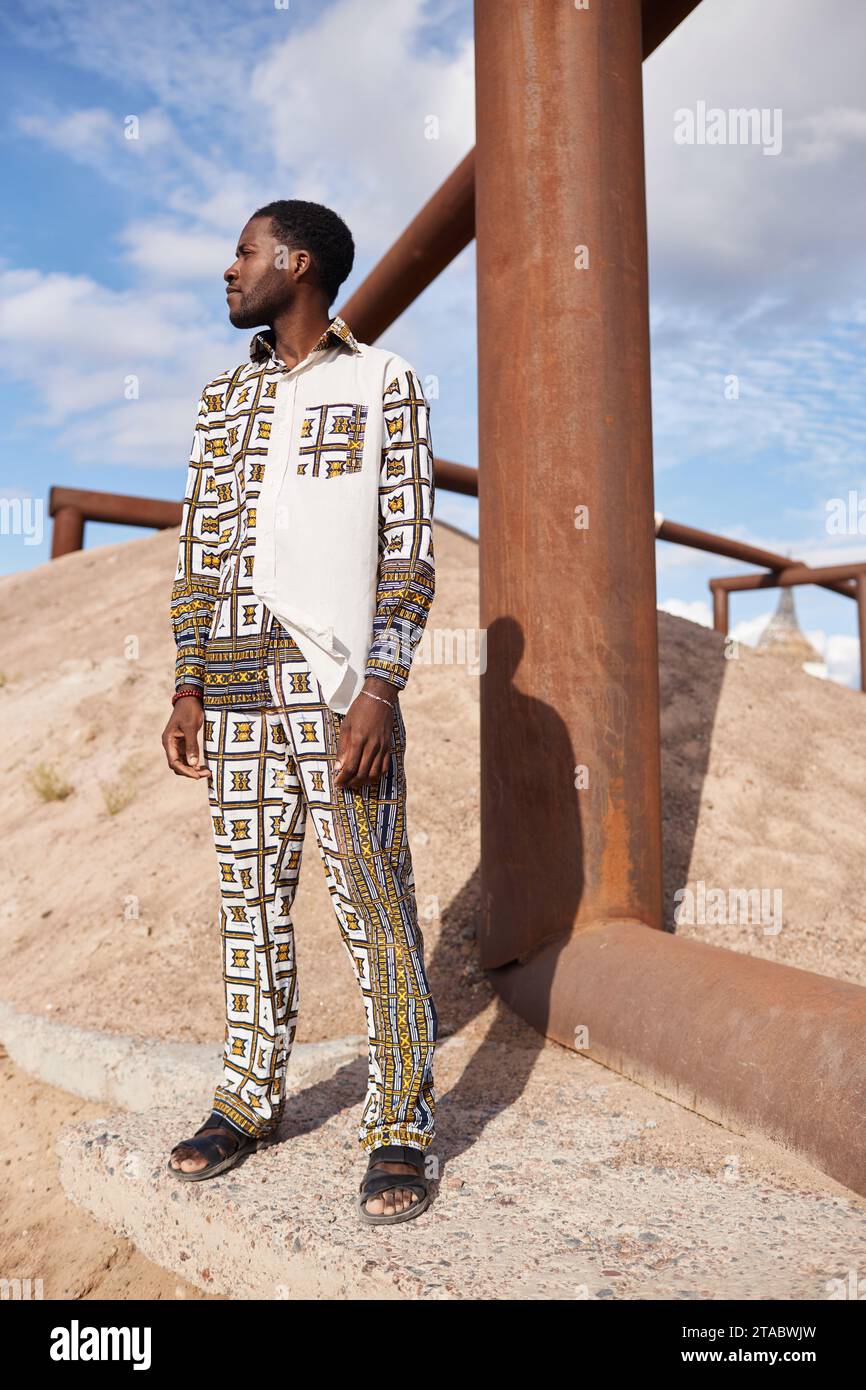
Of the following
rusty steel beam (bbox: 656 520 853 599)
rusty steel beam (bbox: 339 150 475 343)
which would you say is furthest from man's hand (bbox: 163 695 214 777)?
rusty steel beam (bbox: 656 520 853 599)

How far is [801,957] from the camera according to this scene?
3762 mm

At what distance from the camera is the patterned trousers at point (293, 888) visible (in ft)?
7.34

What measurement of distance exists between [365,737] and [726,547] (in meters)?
11.8

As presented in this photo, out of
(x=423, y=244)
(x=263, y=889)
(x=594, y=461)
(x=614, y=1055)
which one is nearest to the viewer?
(x=263, y=889)

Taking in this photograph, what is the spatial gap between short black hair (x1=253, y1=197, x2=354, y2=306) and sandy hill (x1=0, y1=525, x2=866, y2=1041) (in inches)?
91.4

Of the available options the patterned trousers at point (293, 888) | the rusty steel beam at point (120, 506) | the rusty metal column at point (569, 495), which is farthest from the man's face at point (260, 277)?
the rusty steel beam at point (120, 506)

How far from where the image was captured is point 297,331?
2.46 m

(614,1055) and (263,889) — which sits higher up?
(263,889)

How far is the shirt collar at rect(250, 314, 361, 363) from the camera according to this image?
7.83 feet

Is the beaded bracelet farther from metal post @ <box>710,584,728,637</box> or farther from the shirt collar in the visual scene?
metal post @ <box>710,584,728,637</box>

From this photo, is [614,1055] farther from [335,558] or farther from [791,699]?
[791,699]

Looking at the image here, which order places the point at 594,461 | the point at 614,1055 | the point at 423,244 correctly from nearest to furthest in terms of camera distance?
the point at 614,1055, the point at 594,461, the point at 423,244
